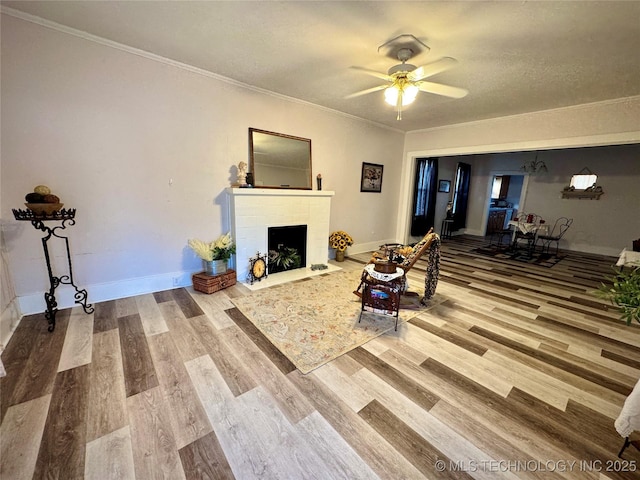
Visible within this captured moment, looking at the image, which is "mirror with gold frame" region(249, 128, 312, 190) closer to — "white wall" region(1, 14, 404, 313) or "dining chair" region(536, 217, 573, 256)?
"white wall" region(1, 14, 404, 313)

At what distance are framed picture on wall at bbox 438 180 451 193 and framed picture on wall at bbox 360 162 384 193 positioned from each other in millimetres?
2829

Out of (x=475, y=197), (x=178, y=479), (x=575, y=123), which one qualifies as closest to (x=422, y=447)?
(x=178, y=479)

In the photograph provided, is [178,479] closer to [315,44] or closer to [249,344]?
[249,344]

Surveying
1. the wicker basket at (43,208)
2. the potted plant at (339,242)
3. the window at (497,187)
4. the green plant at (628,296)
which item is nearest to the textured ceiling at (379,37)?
the wicker basket at (43,208)

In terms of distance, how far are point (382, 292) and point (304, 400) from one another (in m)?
1.31

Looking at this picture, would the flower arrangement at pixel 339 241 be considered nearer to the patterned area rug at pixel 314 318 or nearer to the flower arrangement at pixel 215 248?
the patterned area rug at pixel 314 318

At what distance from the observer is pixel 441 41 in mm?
2225

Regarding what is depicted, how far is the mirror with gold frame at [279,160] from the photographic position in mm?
3678

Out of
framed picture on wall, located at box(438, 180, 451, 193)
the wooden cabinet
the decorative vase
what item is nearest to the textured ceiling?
the decorative vase

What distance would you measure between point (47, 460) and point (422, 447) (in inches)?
75.1

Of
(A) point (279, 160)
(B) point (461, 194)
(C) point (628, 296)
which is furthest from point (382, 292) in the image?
(B) point (461, 194)

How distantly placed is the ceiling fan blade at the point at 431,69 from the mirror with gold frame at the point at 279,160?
2112mm

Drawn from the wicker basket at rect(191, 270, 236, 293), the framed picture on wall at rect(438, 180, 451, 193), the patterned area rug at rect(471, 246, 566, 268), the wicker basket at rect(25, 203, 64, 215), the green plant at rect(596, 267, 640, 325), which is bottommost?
the patterned area rug at rect(471, 246, 566, 268)

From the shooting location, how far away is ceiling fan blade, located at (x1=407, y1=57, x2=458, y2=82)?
203cm
